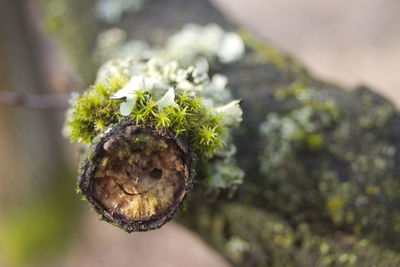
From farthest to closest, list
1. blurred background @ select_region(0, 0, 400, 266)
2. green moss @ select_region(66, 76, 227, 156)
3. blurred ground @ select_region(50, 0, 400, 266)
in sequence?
blurred ground @ select_region(50, 0, 400, 266)
blurred background @ select_region(0, 0, 400, 266)
green moss @ select_region(66, 76, 227, 156)

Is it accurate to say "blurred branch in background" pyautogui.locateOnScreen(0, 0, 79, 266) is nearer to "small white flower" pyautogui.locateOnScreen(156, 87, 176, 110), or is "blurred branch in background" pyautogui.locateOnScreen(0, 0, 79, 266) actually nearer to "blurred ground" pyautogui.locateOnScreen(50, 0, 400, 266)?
"blurred ground" pyautogui.locateOnScreen(50, 0, 400, 266)

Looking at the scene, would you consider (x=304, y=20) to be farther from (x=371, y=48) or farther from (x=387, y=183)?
(x=387, y=183)

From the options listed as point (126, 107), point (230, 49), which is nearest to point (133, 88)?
point (126, 107)

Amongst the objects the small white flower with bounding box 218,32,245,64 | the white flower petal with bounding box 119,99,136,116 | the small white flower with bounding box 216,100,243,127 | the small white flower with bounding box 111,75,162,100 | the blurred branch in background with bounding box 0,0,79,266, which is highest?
the small white flower with bounding box 111,75,162,100

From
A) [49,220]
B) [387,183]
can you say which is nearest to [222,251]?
[387,183]

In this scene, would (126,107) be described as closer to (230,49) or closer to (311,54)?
(230,49)

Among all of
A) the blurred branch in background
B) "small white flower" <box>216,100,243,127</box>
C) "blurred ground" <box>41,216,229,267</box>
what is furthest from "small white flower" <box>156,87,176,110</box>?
"blurred ground" <box>41,216,229,267</box>

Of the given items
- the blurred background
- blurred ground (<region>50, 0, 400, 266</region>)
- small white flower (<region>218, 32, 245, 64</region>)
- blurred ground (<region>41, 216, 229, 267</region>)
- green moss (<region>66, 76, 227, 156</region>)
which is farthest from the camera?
blurred ground (<region>50, 0, 400, 266</region>)
